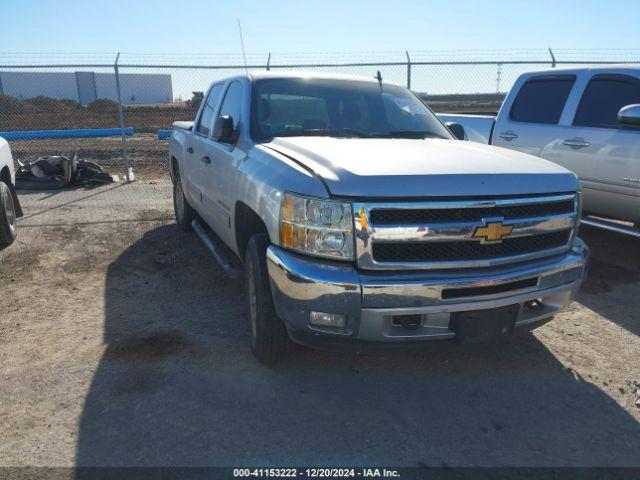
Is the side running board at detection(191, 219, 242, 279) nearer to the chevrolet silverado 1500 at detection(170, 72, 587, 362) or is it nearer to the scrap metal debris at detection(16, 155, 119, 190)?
the chevrolet silverado 1500 at detection(170, 72, 587, 362)

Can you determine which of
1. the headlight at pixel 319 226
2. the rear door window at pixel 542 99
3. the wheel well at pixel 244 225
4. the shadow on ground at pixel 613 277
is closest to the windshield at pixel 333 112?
the wheel well at pixel 244 225

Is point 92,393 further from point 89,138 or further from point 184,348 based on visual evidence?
point 89,138

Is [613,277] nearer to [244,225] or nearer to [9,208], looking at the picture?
[244,225]

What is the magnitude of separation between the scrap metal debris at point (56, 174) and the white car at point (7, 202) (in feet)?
12.8

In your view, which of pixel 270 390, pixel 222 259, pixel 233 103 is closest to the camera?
pixel 270 390

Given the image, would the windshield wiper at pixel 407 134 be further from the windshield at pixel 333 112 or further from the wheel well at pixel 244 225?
the wheel well at pixel 244 225

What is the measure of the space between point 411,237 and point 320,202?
0.51 m

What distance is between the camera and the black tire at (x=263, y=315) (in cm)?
319

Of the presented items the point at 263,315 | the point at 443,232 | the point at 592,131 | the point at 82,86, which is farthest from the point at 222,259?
the point at 82,86

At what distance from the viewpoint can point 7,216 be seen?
6.03 m

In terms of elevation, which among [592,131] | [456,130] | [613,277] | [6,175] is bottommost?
[613,277]

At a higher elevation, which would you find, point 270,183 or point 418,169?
point 418,169

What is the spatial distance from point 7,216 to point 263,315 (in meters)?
4.34

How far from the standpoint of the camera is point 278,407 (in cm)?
302
